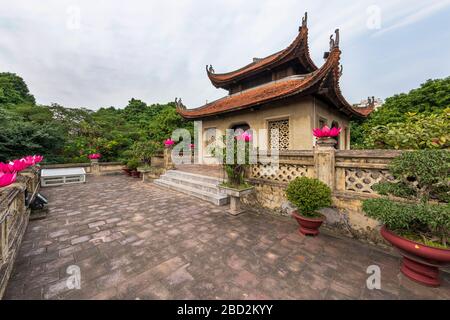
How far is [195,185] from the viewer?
6445mm

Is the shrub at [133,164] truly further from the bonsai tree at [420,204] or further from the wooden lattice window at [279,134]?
the bonsai tree at [420,204]

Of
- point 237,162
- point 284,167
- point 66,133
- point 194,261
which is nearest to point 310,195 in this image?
point 284,167

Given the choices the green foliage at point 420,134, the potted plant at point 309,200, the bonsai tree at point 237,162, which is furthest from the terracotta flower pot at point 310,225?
the green foliage at point 420,134

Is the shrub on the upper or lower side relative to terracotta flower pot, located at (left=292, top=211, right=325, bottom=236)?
upper

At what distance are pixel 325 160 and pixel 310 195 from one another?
0.96 metres

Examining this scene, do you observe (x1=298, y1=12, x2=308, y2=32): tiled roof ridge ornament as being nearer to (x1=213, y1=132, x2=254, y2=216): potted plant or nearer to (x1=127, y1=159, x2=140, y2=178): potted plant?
(x1=213, y1=132, x2=254, y2=216): potted plant

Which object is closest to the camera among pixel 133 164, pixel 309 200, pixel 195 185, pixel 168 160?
pixel 309 200

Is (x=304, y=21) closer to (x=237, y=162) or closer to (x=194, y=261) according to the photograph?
(x=237, y=162)

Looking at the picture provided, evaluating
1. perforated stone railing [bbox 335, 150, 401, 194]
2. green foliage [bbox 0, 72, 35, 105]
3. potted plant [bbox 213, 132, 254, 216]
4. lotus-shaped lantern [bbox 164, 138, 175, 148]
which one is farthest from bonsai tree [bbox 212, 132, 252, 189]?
green foliage [bbox 0, 72, 35, 105]

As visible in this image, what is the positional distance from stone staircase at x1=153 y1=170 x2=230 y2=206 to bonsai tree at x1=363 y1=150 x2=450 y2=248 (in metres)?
3.67

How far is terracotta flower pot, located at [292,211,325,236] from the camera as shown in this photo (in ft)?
10.4

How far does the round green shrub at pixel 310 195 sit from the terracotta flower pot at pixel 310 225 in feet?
0.40

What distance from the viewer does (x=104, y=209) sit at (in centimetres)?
472
